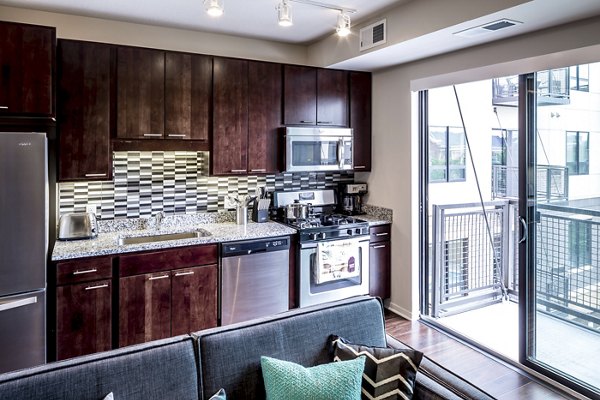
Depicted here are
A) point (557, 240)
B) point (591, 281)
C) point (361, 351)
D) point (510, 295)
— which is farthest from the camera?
point (510, 295)

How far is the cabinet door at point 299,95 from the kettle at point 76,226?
1839mm

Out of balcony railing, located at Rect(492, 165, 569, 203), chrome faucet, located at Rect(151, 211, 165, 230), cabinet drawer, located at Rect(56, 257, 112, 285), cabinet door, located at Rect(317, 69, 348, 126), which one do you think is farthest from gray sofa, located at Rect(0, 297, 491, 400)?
cabinet door, located at Rect(317, 69, 348, 126)

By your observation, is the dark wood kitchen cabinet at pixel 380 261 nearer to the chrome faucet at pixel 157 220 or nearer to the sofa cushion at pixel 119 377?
the chrome faucet at pixel 157 220

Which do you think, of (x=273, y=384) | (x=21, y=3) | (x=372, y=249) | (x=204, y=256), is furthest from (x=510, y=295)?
(x=21, y=3)

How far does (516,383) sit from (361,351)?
5.92ft

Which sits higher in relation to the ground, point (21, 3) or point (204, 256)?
point (21, 3)

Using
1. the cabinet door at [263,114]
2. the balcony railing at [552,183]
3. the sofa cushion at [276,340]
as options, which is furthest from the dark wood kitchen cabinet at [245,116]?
→ the balcony railing at [552,183]

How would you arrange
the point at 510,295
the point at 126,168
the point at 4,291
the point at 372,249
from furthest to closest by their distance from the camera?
the point at 510,295 → the point at 372,249 → the point at 126,168 → the point at 4,291

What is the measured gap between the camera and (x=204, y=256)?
10.6 ft

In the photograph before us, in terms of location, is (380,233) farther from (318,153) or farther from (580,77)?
(580,77)

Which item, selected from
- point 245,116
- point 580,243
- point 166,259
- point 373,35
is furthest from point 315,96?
point 580,243

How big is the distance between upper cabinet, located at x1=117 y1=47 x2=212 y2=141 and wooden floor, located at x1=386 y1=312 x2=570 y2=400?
246cm

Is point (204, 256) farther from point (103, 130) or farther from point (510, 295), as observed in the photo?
point (510, 295)

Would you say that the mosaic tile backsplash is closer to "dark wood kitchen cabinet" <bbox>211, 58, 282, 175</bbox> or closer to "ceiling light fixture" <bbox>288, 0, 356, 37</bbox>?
"dark wood kitchen cabinet" <bbox>211, 58, 282, 175</bbox>
